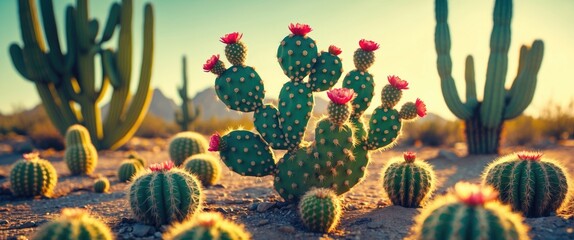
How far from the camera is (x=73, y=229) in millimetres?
3344

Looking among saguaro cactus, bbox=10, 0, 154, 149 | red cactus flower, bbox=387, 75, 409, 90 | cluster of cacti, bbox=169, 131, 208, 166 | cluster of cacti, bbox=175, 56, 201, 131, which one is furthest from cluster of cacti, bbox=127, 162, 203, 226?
cluster of cacti, bbox=175, 56, 201, 131

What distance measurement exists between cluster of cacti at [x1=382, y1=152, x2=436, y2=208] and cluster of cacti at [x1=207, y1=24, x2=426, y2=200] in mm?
311

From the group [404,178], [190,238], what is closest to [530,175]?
[404,178]

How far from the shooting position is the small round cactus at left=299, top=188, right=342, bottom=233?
4391 mm

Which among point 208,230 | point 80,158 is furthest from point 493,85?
point 208,230

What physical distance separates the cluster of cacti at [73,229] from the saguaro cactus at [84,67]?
10.4m

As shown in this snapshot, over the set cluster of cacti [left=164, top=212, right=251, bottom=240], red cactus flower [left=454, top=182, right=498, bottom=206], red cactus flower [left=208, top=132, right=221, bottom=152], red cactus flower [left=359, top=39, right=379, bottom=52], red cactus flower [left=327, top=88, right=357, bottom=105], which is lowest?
cluster of cacti [left=164, top=212, right=251, bottom=240]

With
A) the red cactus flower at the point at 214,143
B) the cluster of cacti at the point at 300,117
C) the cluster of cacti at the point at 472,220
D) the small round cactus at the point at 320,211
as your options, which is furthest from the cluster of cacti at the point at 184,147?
the cluster of cacti at the point at 472,220

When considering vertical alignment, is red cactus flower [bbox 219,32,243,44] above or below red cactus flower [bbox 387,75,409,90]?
above

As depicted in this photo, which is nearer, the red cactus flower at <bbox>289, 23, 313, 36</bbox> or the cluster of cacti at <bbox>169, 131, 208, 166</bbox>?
the red cactus flower at <bbox>289, 23, 313, 36</bbox>

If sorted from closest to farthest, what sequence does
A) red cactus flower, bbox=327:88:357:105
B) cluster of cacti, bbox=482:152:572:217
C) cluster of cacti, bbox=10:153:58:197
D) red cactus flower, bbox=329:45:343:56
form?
1. red cactus flower, bbox=327:88:357:105
2. cluster of cacti, bbox=482:152:572:217
3. red cactus flower, bbox=329:45:343:56
4. cluster of cacti, bbox=10:153:58:197

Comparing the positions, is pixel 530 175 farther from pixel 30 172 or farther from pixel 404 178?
pixel 30 172

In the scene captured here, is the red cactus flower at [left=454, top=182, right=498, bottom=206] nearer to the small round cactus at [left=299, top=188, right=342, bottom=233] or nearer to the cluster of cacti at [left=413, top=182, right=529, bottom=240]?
the cluster of cacti at [left=413, top=182, right=529, bottom=240]

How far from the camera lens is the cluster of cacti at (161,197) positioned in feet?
15.3
